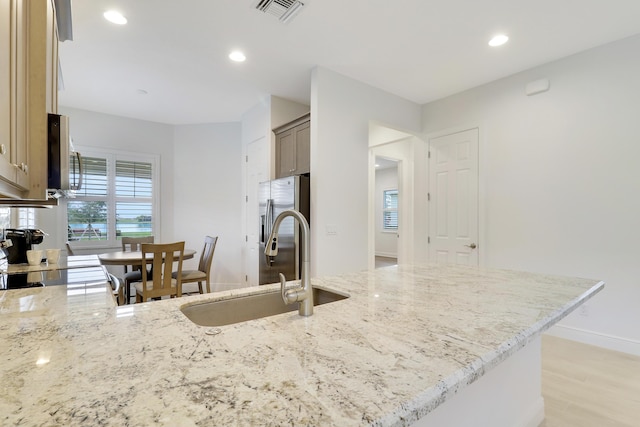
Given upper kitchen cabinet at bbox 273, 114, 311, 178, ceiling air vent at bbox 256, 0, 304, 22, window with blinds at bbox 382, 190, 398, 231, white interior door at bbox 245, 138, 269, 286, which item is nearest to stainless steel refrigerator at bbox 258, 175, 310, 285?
upper kitchen cabinet at bbox 273, 114, 311, 178

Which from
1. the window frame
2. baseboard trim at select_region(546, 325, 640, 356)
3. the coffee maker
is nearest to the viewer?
the coffee maker

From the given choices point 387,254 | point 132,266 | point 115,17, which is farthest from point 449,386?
point 387,254

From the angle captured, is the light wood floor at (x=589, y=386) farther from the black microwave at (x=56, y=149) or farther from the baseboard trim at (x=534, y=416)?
the black microwave at (x=56, y=149)

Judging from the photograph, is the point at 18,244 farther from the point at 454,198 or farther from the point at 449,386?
the point at 454,198

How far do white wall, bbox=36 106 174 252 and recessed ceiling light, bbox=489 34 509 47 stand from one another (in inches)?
181

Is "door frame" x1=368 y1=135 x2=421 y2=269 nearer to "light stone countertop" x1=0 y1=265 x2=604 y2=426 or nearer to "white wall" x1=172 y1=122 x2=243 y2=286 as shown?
"white wall" x1=172 y1=122 x2=243 y2=286

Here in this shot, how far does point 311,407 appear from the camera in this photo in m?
0.53

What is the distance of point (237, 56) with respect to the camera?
2.97 m

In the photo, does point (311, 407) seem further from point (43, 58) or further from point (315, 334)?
point (43, 58)

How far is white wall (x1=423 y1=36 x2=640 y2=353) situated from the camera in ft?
8.59

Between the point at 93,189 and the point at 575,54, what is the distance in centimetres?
601

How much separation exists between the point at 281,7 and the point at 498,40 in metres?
1.89

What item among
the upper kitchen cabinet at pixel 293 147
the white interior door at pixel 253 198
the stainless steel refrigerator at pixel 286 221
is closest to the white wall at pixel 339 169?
the stainless steel refrigerator at pixel 286 221

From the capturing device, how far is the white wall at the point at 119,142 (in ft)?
13.7
